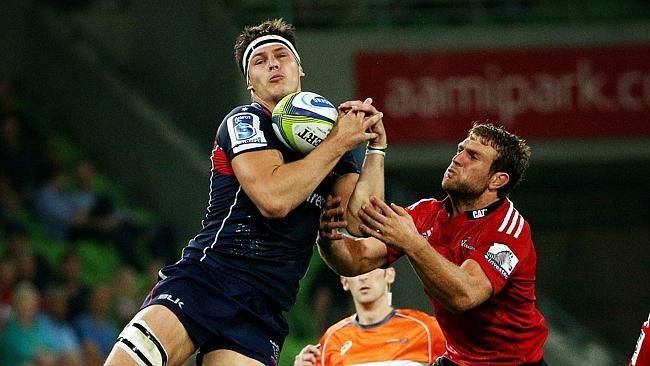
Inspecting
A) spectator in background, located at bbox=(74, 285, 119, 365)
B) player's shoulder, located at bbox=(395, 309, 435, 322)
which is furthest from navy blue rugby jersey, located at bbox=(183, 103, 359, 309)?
spectator in background, located at bbox=(74, 285, 119, 365)

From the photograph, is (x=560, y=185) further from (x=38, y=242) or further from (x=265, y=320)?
(x=265, y=320)

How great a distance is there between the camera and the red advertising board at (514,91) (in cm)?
1263

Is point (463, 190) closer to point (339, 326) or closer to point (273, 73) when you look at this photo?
point (273, 73)

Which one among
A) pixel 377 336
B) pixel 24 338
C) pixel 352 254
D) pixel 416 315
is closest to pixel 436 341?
pixel 416 315

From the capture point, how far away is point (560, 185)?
1398 centimetres

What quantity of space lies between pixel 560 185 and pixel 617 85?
59.2 inches

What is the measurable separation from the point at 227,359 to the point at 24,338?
407 centimetres

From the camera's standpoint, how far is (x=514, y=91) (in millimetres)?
12805

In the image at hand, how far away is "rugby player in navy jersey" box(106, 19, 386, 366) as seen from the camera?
16.2 feet

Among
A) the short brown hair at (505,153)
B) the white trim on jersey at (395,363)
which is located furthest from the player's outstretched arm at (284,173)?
the white trim on jersey at (395,363)

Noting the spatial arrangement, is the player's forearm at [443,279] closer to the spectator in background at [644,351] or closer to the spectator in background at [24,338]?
the spectator in background at [644,351]

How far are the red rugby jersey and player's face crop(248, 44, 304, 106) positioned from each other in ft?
3.13

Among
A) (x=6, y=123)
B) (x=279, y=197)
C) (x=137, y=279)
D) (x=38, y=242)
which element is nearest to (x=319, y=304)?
(x=137, y=279)

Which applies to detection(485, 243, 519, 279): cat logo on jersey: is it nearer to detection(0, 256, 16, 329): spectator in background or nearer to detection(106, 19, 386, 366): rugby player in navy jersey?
detection(106, 19, 386, 366): rugby player in navy jersey
